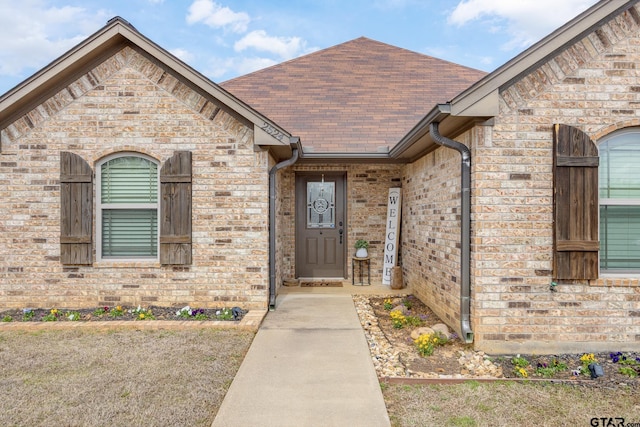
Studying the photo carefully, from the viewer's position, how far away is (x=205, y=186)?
228 inches

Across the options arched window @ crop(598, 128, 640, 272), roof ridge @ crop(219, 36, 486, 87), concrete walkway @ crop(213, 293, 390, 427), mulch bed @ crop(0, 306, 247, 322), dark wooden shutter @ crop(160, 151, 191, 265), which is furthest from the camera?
roof ridge @ crop(219, 36, 486, 87)

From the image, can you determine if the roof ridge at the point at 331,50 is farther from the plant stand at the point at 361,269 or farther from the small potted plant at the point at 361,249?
the plant stand at the point at 361,269

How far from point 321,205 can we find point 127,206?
4.06 meters

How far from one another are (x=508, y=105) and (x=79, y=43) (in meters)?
5.70

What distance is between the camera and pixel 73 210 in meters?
5.72

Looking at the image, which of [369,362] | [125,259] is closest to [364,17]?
[125,259]

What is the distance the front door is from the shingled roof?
1.04 meters

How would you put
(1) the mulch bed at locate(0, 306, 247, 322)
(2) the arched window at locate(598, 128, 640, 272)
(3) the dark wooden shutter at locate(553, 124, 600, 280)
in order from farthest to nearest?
(1) the mulch bed at locate(0, 306, 247, 322) → (2) the arched window at locate(598, 128, 640, 272) → (3) the dark wooden shutter at locate(553, 124, 600, 280)

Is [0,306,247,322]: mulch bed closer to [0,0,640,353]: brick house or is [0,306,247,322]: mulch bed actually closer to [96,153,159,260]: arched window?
[0,0,640,353]: brick house

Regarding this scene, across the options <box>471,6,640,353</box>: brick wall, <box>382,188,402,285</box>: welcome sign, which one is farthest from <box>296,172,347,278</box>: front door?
<box>471,6,640,353</box>: brick wall

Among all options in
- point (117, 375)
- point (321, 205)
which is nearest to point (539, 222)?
point (117, 375)

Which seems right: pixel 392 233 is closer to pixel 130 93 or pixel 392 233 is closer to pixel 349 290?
pixel 349 290

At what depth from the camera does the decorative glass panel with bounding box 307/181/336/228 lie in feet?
28.4

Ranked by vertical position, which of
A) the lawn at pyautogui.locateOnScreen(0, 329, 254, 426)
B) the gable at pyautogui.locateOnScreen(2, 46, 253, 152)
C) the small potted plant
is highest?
the gable at pyautogui.locateOnScreen(2, 46, 253, 152)
